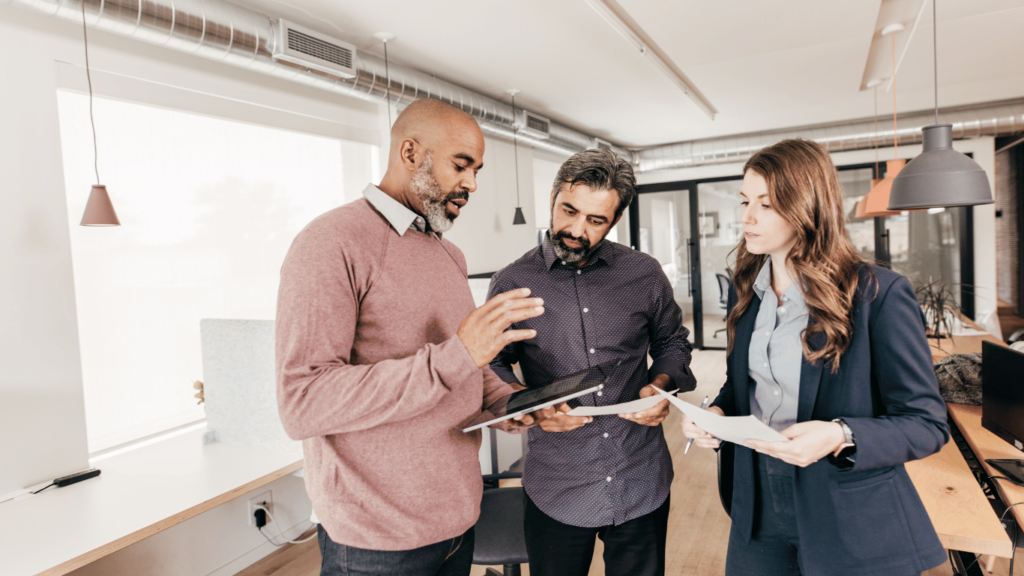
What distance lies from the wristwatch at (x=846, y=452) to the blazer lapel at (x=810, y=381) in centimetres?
9

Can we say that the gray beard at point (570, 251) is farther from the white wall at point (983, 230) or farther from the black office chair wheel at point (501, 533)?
the white wall at point (983, 230)

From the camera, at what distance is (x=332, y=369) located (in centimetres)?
90

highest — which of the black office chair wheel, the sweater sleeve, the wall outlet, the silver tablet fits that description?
the sweater sleeve

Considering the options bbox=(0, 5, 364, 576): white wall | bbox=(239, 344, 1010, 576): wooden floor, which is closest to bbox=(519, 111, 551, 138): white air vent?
bbox=(0, 5, 364, 576): white wall

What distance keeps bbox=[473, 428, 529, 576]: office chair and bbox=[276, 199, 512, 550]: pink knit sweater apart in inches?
23.5

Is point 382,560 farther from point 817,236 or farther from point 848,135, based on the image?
point 848,135

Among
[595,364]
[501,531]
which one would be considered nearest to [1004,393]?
[595,364]

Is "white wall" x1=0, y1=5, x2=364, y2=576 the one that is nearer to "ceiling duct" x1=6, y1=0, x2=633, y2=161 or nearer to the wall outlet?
the wall outlet

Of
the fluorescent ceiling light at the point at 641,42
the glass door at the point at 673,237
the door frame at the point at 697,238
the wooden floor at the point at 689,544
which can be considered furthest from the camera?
the glass door at the point at 673,237

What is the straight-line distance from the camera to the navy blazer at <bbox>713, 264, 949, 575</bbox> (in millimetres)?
1022

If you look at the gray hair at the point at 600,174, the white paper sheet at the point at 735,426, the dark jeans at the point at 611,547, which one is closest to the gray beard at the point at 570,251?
the gray hair at the point at 600,174

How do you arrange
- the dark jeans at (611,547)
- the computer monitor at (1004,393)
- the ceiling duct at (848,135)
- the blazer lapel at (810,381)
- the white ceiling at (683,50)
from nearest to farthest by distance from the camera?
the blazer lapel at (810,381), the dark jeans at (611,547), the computer monitor at (1004,393), the white ceiling at (683,50), the ceiling duct at (848,135)

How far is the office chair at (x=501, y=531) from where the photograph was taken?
1.64m

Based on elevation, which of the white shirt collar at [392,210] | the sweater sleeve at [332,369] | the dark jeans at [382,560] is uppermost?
the white shirt collar at [392,210]
